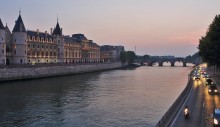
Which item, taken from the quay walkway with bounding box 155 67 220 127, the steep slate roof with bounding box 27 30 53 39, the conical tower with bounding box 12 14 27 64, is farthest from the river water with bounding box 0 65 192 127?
the steep slate roof with bounding box 27 30 53 39

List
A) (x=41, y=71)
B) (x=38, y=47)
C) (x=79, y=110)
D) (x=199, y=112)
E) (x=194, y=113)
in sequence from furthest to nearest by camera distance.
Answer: (x=38, y=47)
(x=41, y=71)
(x=79, y=110)
(x=199, y=112)
(x=194, y=113)

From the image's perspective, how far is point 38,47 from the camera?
136875 millimetres

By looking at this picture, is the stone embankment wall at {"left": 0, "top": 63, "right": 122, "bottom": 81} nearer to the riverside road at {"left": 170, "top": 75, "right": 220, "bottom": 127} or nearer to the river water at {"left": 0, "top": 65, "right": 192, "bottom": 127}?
the river water at {"left": 0, "top": 65, "right": 192, "bottom": 127}

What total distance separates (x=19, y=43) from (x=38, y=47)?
18.6m

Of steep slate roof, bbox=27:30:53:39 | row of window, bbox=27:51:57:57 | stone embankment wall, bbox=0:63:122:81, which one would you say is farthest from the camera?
steep slate roof, bbox=27:30:53:39

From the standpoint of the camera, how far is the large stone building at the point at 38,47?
116531mm

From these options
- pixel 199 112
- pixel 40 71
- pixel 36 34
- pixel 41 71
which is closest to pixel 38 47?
pixel 36 34

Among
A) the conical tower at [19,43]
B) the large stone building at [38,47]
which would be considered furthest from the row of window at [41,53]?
the conical tower at [19,43]

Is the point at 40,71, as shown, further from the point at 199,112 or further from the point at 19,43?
the point at 199,112

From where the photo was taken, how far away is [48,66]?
115 metres

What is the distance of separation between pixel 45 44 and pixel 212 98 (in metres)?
107

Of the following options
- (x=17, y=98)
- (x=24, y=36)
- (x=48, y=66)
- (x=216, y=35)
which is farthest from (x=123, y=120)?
(x=24, y=36)

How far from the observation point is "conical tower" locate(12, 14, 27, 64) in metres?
117

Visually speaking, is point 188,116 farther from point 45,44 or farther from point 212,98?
point 45,44
